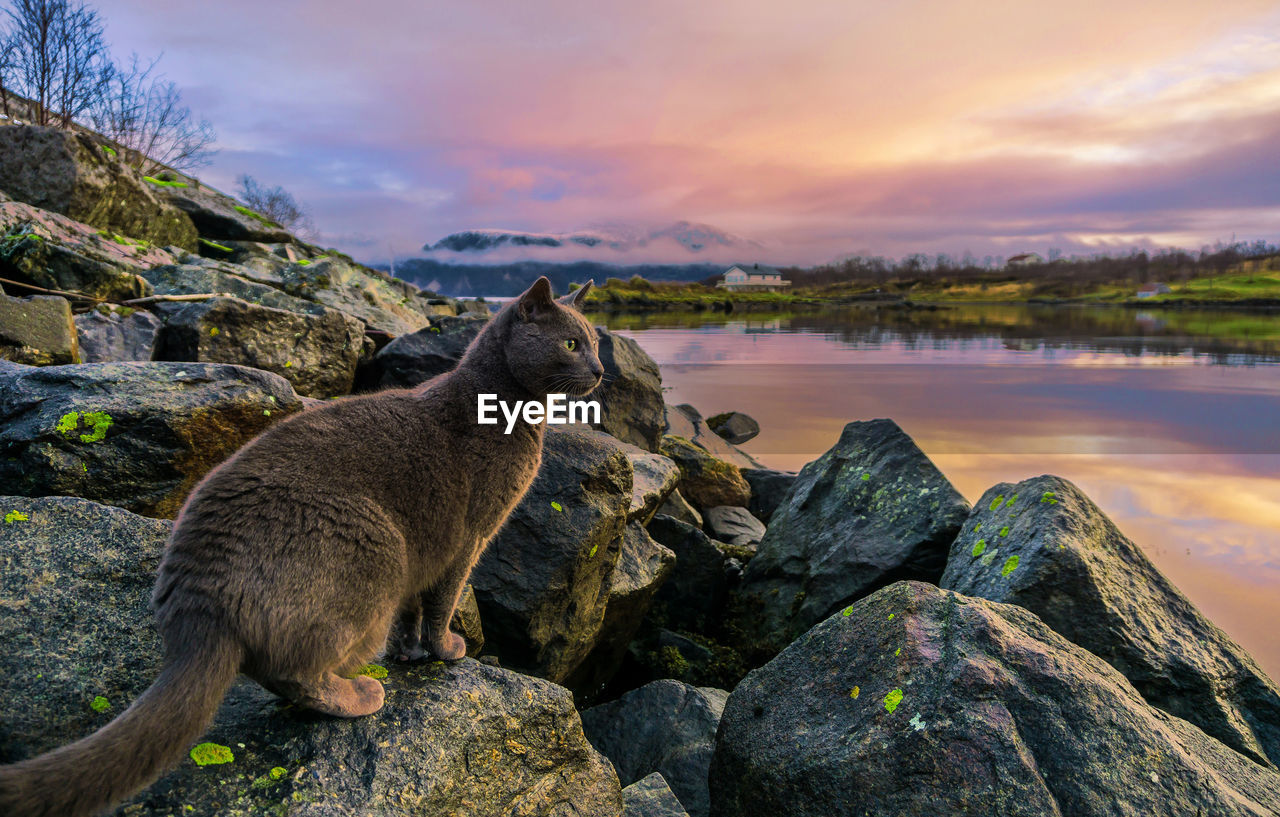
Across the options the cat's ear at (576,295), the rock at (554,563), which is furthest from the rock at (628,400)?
the cat's ear at (576,295)

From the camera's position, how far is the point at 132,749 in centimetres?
255

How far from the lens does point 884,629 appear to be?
4145 mm

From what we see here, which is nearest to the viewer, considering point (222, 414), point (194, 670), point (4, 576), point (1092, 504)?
point (194, 670)

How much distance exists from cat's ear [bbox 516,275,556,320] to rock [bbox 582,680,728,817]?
351 centimetres

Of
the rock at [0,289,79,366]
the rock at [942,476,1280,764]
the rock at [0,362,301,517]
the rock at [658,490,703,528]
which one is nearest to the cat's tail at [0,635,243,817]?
the rock at [0,362,301,517]

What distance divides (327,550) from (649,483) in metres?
5.22

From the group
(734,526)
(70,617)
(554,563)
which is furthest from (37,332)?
(734,526)

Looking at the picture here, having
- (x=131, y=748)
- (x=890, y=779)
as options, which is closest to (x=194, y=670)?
(x=131, y=748)

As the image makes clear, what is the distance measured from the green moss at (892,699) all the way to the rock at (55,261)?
1088 centimetres

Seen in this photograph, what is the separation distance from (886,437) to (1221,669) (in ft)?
13.9

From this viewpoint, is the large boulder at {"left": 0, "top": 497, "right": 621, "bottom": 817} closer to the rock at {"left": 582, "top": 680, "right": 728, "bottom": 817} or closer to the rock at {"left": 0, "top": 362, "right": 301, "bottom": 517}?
the rock at {"left": 0, "top": 362, "right": 301, "bottom": 517}

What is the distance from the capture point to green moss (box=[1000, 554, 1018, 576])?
220 inches

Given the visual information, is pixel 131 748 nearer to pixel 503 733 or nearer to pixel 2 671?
pixel 2 671

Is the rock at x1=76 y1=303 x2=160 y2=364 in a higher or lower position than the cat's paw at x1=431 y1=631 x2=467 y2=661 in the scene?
higher
